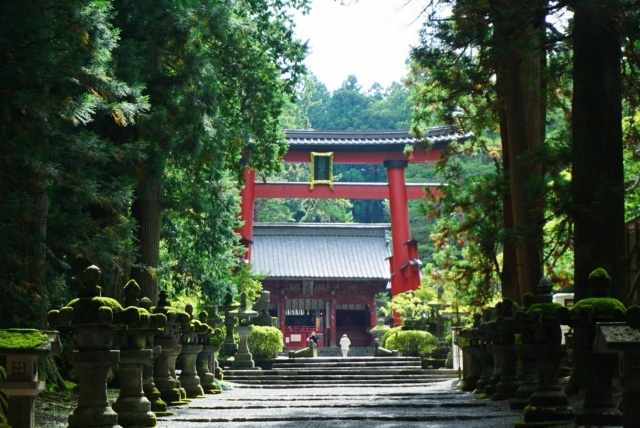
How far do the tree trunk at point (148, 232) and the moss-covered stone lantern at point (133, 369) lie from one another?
581 cm

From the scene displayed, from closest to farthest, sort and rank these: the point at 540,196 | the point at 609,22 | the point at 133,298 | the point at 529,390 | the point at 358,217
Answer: the point at 133,298
the point at 609,22
the point at 529,390
the point at 540,196
the point at 358,217

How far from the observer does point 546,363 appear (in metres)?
8.98

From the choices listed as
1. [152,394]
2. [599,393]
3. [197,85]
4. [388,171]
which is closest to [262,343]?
[388,171]

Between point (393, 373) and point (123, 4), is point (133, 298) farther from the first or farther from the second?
point (393, 373)

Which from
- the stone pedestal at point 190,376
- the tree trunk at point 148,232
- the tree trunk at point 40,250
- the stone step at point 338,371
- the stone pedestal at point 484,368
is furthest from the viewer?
the stone step at point 338,371

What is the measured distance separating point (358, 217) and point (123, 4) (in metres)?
42.7

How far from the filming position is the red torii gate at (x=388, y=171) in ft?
109

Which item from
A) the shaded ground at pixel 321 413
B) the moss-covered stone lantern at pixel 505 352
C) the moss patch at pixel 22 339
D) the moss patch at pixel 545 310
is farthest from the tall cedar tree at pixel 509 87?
the moss patch at pixel 22 339

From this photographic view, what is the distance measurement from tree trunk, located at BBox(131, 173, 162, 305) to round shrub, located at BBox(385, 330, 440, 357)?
12427 mm

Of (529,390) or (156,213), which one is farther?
(156,213)

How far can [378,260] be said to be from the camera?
1602 inches

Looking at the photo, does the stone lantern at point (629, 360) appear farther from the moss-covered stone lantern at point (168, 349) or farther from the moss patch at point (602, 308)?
the moss-covered stone lantern at point (168, 349)

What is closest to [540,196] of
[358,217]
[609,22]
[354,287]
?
[609,22]

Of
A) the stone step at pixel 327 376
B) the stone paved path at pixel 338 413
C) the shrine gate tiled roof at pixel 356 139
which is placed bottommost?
the stone paved path at pixel 338 413
